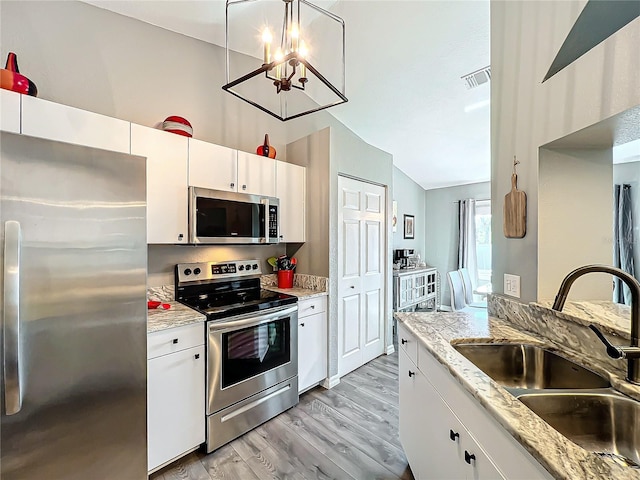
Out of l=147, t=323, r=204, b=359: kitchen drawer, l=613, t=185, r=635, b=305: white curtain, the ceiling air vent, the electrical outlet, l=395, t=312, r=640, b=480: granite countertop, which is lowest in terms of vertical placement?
l=147, t=323, r=204, b=359: kitchen drawer

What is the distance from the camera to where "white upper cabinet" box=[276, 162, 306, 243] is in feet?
9.26

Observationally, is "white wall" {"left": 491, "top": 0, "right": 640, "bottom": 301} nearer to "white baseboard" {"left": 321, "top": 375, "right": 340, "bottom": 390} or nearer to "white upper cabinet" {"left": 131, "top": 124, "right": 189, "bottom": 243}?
"white baseboard" {"left": 321, "top": 375, "right": 340, "bottom": 390}

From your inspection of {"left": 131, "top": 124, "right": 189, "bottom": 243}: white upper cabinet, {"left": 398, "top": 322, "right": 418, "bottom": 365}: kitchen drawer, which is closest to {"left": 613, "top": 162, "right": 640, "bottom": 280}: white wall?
{"left": 398, "top": 322, "right": 418, "bottom": 365}: kitchen drawer

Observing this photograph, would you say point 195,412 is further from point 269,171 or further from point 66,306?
point 269,171

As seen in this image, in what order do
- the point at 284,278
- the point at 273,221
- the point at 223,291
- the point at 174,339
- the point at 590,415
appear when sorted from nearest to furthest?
the point at 590,415 → the point at 174,339 → the point at 223,291 → the point at 273,221 → the point at 284,278

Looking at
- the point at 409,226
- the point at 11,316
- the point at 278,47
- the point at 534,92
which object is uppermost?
the point at 278,47

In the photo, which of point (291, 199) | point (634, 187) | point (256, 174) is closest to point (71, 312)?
A: point (256, 174)

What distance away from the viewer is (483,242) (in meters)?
5.47

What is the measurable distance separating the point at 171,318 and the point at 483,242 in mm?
5394

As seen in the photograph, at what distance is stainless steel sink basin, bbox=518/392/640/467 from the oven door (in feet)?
5.60

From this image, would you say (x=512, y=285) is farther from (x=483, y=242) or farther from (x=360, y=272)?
(x=483, y=242)

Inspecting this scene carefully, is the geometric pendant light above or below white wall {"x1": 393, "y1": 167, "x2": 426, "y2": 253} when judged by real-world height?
above

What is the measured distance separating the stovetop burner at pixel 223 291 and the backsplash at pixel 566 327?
1568 millimetres

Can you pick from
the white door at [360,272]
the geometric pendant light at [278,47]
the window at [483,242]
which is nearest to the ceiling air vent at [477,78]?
the geometric pendant light at [278,47]
